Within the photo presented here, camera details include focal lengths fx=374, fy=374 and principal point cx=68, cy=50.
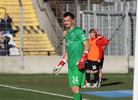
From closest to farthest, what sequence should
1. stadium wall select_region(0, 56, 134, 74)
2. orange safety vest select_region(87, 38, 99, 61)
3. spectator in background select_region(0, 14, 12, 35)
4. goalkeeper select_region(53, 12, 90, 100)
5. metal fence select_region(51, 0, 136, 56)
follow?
goalkeeper select_region(53, 12, 90, 100) → orange safety vest select_region(87, 38, 99, 61) → stadium wall select_region(0, 56, 134, 74) → metal fence select_region(51, 0, 136, 56) → spectator in background select_region(0, 14, 12, 35)

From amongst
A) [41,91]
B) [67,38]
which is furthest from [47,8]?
[67,38]

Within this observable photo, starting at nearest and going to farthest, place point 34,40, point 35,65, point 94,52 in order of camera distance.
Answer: point 94,52
point 35,65
point 34,40

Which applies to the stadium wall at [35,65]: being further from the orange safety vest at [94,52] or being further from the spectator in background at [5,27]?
the orange safety vest at [94,52]

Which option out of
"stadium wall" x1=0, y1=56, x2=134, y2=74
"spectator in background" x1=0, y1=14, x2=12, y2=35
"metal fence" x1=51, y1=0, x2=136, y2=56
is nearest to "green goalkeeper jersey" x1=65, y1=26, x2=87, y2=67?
"metal fence" x1=51, y1=0, x2=136, y2=56

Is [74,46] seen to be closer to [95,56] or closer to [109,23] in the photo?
[95,56]

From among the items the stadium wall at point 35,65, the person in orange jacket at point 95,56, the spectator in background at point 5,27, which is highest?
the spectator in background at point 5,27

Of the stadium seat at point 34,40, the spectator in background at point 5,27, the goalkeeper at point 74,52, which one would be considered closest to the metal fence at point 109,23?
the stadium seat at point 34,40

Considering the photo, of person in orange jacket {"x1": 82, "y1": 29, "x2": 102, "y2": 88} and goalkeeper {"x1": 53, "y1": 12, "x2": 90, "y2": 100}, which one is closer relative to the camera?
goalkeeper {"x1": 53, "y1": 12, "x2": 90, "y2": 100}

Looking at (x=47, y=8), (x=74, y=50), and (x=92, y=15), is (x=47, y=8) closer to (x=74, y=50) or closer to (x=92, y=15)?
Result: (x=92, y=15)

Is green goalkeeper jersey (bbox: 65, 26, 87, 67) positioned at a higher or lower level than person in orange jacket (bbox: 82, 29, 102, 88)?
higher

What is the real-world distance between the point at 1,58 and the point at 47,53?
7.10 feet

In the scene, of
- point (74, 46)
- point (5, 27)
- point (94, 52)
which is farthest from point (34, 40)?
point (74, 46)

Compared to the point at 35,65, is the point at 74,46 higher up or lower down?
higher up

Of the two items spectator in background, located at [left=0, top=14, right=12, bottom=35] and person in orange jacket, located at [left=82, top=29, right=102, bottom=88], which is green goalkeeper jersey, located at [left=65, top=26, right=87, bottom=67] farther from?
spectator in background, located at [left=0, top=14, right=12, bottom=35]
